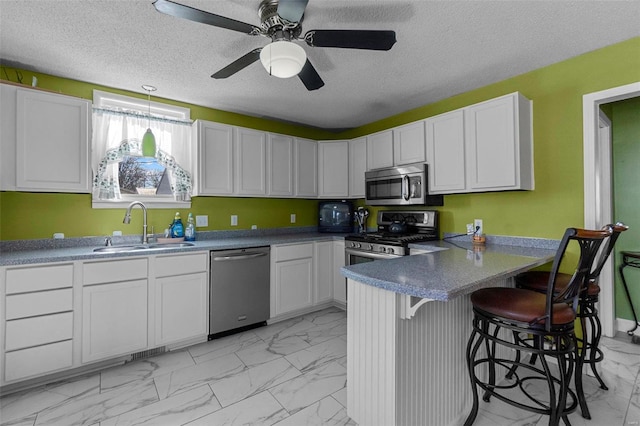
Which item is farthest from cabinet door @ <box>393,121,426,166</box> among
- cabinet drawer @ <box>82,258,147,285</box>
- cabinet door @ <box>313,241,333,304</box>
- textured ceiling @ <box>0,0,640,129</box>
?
cabinet drawer @ <box>82,258,147,285</box>

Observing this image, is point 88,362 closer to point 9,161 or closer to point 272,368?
point 272,368

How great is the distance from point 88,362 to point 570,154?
415 cm

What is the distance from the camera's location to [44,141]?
2.32 metres

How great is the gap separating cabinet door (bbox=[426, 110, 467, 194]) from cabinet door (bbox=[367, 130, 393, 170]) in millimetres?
521

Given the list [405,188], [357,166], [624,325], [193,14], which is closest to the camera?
[193,14]

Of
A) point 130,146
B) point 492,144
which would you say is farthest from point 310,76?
point 130,146

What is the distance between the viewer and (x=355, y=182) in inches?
155

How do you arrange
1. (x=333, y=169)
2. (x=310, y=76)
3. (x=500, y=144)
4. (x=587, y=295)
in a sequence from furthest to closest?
(x=333, y=169)
(x=500, y=144)
(x=310, y=76)
(x=587, y=295)

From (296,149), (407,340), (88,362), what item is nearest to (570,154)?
(407,340)

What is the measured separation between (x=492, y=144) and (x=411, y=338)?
1.95 meters

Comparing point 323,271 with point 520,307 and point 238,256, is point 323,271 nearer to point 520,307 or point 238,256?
point 238,256

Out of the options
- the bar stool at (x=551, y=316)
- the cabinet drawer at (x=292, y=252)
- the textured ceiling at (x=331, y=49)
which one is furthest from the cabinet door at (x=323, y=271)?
the bar stool at (x=551, y=316)

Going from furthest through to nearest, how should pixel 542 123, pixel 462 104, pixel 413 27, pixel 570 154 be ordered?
pixel 462 104 < pixel 542 123 < pixel 570 154 < pixel 413 27

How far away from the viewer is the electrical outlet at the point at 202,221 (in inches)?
131
